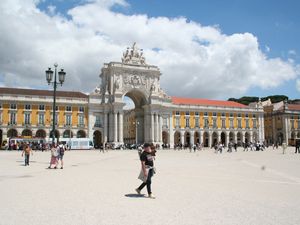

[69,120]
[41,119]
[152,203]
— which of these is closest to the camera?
[152,203]

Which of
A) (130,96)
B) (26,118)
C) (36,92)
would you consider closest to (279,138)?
(130,96)

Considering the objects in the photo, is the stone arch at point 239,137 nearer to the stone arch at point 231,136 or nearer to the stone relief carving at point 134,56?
the stone arch at point 231,136

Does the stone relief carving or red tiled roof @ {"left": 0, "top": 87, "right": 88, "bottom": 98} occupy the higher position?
the stone relief carving

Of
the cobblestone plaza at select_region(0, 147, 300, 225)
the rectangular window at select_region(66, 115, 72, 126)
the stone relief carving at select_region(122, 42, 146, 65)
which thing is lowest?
the cobblestone plaza at select_region(0, 147, 300, 225)

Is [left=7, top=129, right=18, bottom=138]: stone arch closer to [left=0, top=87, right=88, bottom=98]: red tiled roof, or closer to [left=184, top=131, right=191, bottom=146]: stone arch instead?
[left=0, top=87, right=88, bottom=98]: red tiled roof

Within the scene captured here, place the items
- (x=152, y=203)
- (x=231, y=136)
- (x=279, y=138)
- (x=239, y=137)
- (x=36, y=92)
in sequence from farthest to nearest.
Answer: (x=279, y=138) < (x=239, y=137) < (x=231, y=136) < (x=36, y=92) < (x=152, y=203)

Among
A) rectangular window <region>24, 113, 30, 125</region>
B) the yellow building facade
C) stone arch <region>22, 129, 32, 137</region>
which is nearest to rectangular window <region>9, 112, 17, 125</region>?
the yellow building facade

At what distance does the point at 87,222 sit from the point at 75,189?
15.3ft

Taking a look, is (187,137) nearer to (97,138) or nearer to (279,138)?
(97,138)

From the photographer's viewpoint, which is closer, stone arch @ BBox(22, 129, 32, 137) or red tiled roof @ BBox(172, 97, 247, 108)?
stone arch @ BBox(22, 129, 32, 137)

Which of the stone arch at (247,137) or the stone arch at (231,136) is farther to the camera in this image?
the stone arch at (247,137)

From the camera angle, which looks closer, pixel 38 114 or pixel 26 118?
pixel 26 118

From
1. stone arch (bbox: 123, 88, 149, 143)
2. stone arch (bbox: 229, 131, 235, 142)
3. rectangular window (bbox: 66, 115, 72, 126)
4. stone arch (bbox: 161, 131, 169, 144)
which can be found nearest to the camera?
rectangular window (bbox: 66, 115, 72, 126)

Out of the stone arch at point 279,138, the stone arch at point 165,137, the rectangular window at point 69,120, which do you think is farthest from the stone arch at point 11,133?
the stone arch at point 279,138
